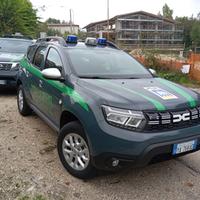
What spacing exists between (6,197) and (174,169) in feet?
6.83

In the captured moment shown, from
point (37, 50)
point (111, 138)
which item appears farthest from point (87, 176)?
point (37, 50)

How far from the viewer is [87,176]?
309 centimetres

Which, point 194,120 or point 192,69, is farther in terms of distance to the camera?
point 192,69

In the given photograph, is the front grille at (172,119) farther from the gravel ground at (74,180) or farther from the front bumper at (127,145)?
the gravel ground at (74,180)

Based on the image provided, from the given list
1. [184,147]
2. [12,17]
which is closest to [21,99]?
[184,147]

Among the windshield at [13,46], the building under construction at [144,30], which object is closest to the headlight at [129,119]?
the windshield at [13,46]

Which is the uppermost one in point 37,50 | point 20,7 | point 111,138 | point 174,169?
point 20,7

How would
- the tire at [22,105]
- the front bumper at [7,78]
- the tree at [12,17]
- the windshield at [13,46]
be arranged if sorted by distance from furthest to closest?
the tree at [12,17] < the windshield at [13,46] < the front bumper at [7,78] < the tire at [22,105]

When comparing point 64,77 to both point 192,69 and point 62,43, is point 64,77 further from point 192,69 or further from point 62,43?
point 192,69

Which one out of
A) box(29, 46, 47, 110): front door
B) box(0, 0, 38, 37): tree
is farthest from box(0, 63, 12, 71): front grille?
box(0, 0, 38, 37): tree

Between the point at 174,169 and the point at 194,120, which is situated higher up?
the point at 194,120

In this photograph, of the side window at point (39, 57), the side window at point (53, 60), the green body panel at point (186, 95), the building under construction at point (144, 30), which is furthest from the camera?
the building under construction at point (144, 30)

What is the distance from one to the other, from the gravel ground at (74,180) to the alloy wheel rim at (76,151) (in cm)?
18

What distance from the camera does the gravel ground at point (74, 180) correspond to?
115 inches
